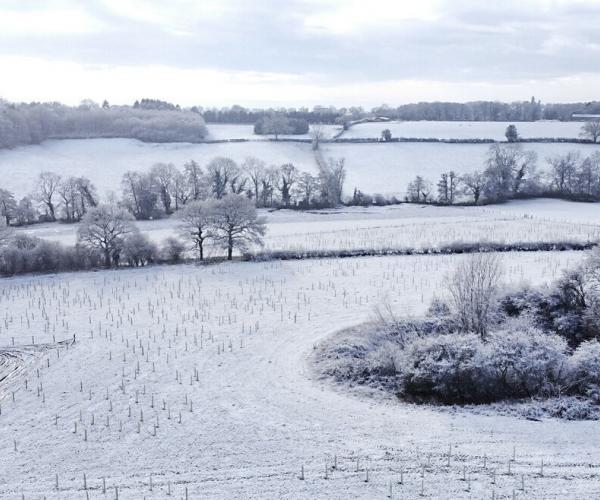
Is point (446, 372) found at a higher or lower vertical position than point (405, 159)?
lower

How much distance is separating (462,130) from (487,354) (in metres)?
112

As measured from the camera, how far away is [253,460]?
1986 cm

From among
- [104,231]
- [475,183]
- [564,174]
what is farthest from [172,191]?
[564,174]

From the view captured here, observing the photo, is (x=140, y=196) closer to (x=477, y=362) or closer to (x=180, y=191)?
(x=180, y=191)

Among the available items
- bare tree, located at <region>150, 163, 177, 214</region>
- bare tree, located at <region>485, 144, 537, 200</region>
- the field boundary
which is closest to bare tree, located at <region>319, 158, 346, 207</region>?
bare tree, located at <region>150, 163, 177, 214</region>

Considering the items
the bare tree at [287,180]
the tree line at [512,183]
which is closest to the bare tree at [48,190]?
the bare tree at [287,180]

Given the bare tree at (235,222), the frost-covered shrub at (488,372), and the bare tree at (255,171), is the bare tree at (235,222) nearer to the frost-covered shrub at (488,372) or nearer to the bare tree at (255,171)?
the frost-covered shrub at (488,372)

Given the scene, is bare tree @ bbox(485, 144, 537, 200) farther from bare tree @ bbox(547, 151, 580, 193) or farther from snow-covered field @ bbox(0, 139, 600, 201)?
snow-covered field @ bbox(0, 139, 600, 201)

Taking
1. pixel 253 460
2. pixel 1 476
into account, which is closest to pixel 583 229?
pixel 253 460

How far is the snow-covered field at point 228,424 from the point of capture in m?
18.5

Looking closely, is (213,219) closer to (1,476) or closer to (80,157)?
(1,476)

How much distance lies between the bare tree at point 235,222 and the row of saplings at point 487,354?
21581mm

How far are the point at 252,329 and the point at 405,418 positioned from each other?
1212 cm

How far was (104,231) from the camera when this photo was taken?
48062mm
